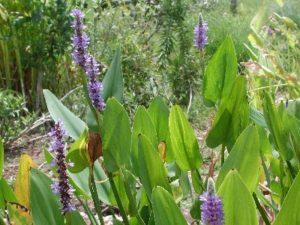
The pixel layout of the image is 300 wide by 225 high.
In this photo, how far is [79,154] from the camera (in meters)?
0.98

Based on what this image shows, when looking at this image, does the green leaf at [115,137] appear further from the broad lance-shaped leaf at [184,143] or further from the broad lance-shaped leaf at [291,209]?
the broad lance-shaped leaf at [291,209]

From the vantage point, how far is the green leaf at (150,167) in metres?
0.92

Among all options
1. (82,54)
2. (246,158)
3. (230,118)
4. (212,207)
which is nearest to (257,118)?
(230,118)

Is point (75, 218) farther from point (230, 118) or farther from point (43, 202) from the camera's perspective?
point (230, 118)

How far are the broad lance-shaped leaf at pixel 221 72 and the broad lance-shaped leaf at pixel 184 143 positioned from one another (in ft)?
0.44

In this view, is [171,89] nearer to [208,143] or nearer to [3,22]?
[3,22]

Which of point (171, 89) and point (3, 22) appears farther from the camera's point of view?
point (171, 89)

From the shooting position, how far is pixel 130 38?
4.20 metres

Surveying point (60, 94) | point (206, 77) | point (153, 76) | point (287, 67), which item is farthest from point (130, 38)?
point (206, 77)

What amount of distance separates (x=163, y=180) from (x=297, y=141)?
259mm

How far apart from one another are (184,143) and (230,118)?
10 cm

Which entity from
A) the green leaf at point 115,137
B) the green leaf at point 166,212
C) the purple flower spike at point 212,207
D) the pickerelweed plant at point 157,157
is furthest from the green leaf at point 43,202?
the purple flower spike at point 212,207

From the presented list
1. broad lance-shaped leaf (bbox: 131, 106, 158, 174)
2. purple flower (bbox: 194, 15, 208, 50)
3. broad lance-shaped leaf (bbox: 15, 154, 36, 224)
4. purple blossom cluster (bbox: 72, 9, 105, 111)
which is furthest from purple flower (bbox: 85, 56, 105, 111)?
purple flower (bbox: 194, 15, 208, 50)

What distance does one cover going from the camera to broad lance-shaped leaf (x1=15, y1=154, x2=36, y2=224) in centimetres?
112
